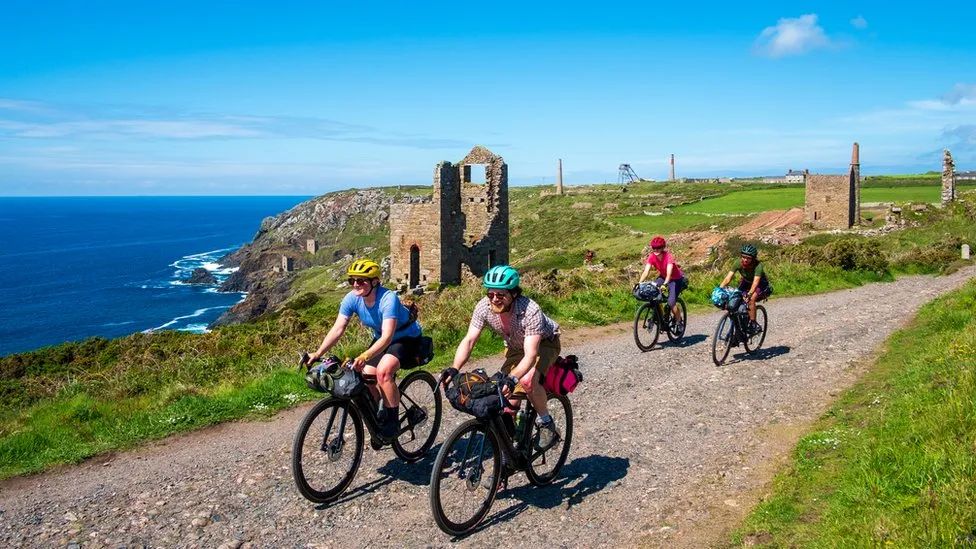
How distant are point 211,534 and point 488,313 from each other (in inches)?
125

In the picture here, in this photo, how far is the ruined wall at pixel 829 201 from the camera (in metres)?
45.4

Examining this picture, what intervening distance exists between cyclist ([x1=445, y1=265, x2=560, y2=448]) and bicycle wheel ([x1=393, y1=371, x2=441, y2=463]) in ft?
4.43

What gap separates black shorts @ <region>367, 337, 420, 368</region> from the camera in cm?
729

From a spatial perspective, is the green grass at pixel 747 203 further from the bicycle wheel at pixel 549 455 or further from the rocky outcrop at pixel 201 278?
the rocky outcrop at pixel 201 278

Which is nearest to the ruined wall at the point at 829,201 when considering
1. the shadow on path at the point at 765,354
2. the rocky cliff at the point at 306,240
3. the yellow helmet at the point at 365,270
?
the shadow on path at the point at 765,354

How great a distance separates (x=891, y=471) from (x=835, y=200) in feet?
146

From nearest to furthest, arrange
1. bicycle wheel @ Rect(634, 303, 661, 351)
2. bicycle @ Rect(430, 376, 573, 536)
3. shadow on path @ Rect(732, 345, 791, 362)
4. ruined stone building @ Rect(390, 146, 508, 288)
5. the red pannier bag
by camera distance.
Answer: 1. bicycle @ Rect(430, 376, 573, 536)
2. the red pannier bag
3. shadow on path @ Rect(732, 345, 791, 362)
4. bicycle wheel @ Rect(634, 303, 661, 351)
5. ruined stone building @ Rect(390, 146, 508, 288)

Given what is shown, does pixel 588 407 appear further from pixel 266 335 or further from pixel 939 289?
pixel 939 289

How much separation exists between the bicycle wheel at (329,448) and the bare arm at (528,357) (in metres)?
1.84

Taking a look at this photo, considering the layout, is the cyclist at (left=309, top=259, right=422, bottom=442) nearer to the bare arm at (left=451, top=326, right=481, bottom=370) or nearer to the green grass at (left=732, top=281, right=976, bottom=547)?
the bare arm at (left=451, top=326, right=481, bottom=370)

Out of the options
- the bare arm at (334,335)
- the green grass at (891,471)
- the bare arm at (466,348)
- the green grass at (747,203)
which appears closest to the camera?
the green grass at (891,471)

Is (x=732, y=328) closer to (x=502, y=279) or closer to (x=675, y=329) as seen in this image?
(x=675, y=329)

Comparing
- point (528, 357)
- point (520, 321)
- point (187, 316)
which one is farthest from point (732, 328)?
point (187, 316)

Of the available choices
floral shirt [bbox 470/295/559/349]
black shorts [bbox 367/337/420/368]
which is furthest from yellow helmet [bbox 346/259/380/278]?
floral shirt [bbox 470/295/559/349]
